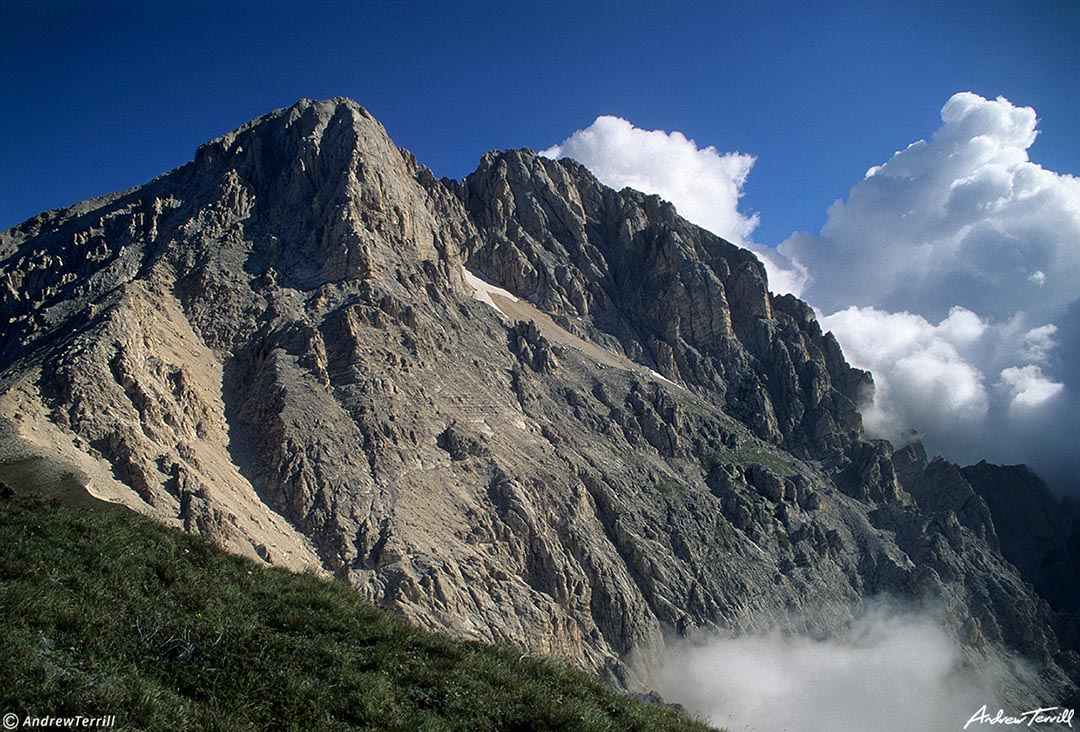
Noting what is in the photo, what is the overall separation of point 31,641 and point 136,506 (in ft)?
120

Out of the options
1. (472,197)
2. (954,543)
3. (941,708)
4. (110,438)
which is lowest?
(941,708)

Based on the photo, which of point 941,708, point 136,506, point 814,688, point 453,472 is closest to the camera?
point 136,506

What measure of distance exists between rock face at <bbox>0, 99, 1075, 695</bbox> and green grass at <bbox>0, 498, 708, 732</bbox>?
29.5 meters

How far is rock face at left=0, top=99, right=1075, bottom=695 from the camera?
53.2 m

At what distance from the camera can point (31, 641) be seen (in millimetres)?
9156

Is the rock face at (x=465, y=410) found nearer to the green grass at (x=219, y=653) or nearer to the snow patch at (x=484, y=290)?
the snow patch at (x=484, y=290)

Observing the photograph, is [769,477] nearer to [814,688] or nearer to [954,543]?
[814,688]

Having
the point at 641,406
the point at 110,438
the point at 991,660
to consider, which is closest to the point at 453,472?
the point at 110,438

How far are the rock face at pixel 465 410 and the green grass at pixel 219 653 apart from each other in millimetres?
29516

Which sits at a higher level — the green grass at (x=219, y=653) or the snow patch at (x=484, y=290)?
the snow patch at (x=484, y=290)

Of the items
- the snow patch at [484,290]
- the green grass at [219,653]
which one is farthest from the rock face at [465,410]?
the green grass at [219,653]

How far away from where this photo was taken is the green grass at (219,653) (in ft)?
29.2
